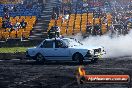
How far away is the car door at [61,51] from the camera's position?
68.4 feet

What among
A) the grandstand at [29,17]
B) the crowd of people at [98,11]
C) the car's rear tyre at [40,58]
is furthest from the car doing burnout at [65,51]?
the crowd of people at [98,11]

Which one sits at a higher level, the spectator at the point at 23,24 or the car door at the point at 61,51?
the spectator at the point at 23,24

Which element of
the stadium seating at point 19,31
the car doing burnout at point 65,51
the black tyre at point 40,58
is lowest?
the black tyre at point 40,58

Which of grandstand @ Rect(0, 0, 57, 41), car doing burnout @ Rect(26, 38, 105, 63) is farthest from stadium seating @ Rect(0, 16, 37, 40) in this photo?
car doing burnout @ Rect(26, 38, 105, 63)

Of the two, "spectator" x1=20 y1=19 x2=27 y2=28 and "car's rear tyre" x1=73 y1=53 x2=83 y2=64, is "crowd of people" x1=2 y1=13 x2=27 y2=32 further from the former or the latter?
"car's rear tyre" x1=73 y1=53 x2=83 y2=64

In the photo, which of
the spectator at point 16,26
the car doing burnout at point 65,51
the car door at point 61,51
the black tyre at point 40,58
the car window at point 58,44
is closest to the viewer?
the car doing burnout at point 65,51

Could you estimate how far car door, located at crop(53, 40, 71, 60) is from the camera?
20.8 m

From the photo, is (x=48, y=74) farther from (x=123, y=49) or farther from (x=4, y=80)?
(x=123, y=49)

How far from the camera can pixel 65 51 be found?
2091cm

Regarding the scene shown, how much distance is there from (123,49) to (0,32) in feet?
52.0

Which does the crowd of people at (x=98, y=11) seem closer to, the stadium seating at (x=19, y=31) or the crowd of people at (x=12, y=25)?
the stadium seating at (x=19, y=31)

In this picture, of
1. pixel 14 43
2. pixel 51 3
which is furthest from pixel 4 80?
pixel 51 3

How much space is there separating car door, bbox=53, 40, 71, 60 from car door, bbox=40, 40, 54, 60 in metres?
0.28

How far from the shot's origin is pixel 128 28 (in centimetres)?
3650
